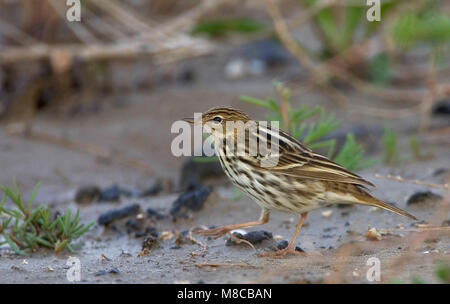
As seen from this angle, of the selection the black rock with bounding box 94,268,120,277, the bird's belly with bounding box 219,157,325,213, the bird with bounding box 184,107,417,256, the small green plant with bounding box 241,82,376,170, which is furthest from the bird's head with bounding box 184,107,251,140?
the black rock with bounding box 94,268,120,277

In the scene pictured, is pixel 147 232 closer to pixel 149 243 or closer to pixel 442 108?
pixel 149 243

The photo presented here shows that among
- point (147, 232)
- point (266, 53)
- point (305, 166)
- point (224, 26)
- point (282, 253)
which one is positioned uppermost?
point (266, 53)

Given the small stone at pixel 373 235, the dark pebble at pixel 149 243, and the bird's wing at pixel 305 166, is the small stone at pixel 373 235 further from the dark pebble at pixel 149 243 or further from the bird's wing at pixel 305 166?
the dark pebble at pixel 149 243

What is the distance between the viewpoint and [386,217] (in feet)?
21.3

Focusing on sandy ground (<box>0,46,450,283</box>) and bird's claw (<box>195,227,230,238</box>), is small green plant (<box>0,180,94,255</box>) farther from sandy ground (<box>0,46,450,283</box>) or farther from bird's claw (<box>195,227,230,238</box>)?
bird's claw (<box>195,227,230,238</box>)

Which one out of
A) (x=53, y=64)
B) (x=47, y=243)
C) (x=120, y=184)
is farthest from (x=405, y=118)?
(x=47, y=243)

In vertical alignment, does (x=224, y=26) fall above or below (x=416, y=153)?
above

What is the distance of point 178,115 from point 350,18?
282cm

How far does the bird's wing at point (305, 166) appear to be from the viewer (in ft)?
17.9

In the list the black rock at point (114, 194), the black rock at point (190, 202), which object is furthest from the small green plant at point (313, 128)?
the black rock at point (114, 194)

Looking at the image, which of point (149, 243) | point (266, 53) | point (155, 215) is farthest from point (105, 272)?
point (266, 53)

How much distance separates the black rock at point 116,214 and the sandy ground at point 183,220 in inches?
3.3

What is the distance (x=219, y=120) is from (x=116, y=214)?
4.69 ft

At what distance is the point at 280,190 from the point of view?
550 centimetres
